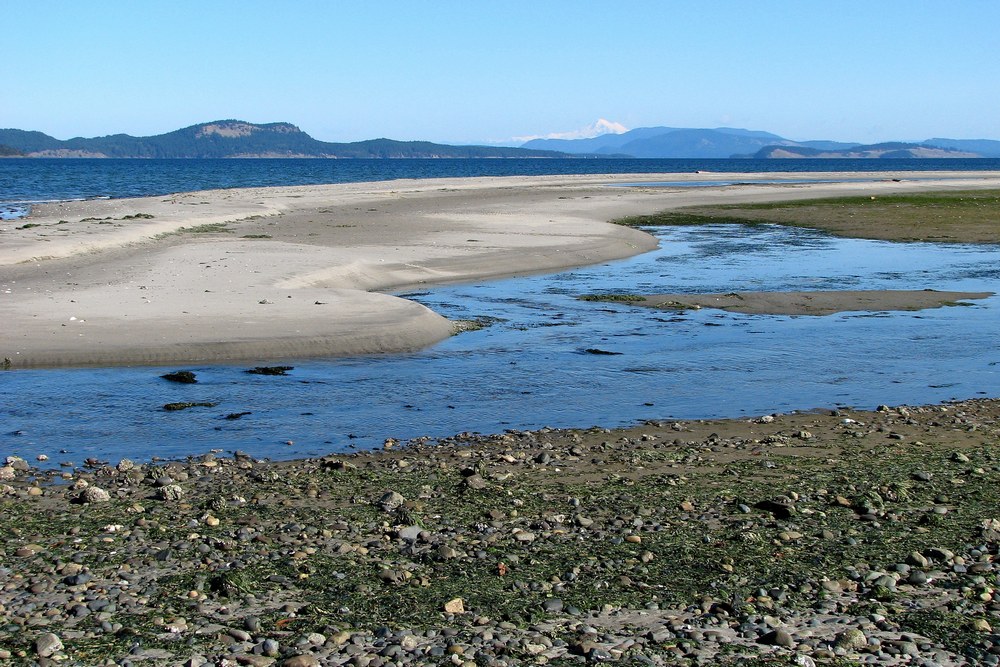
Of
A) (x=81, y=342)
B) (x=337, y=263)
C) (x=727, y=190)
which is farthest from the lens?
(x=727, y=190)

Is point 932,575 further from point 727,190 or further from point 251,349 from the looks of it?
point 727,190

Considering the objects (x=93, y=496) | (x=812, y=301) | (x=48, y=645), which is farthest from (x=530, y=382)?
(x=812, y=301)

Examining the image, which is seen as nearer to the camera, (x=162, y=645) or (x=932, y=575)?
(x=162, y=645)

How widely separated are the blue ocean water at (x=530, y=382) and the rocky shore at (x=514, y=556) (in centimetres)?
123

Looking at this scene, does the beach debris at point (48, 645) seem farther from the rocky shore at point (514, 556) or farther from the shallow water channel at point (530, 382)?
the shallow water channel at point (530, 382)

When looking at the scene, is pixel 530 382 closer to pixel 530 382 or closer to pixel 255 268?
pixel 530 382

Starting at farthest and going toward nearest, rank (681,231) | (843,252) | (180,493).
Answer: (681,231) → (843,252) → (180,493)

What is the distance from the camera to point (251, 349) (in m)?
15.2

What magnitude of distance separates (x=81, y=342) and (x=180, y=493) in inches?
284

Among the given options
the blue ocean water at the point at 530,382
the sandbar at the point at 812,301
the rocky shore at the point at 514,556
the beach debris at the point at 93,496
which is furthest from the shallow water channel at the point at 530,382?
the beach debris at the point at 93,496

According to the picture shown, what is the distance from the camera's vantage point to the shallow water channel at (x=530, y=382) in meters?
11.5

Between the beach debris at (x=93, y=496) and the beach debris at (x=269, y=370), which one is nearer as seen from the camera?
the beach debris at (x=93, y=496)

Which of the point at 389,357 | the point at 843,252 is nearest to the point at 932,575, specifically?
the point at 389,357

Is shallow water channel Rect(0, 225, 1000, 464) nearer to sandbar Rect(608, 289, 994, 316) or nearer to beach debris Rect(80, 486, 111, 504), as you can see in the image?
sandbar Rect(608, 289, 994, 316)
